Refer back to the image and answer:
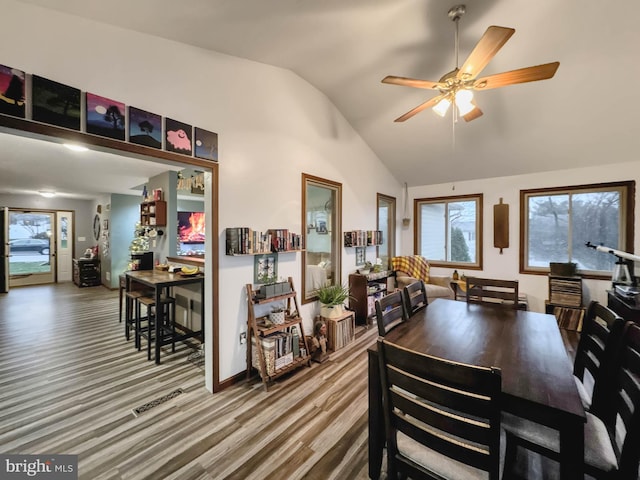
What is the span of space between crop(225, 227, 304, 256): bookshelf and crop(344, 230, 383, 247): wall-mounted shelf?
1.10m

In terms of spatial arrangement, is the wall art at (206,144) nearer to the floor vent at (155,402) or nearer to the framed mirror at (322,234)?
the framed mirror at (322,234)

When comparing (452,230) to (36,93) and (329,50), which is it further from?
(36,93)

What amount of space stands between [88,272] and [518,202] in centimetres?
992

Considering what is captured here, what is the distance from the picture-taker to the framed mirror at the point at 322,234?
3.53 metres

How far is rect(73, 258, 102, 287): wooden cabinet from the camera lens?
6.90 metres

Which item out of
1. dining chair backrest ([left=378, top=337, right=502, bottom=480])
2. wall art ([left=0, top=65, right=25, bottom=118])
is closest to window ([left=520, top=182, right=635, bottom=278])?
dining chair backrest ([left=378, top=337, right=502, bottom=480])

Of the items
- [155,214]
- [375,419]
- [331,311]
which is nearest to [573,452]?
[375,419]

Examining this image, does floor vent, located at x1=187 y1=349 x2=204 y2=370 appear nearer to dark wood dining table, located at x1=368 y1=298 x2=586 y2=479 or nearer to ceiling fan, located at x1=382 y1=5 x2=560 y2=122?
dark wood dining table, located at x1=368 y1=298 x2=586 y2=479

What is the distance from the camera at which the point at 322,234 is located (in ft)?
12.7

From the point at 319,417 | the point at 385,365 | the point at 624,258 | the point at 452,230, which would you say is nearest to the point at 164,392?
the point at 319,417

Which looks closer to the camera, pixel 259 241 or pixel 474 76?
pixel 474 76

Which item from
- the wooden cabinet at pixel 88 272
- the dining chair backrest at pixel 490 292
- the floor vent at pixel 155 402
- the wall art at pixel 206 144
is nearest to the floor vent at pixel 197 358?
the floor vent at pixel 155 402
